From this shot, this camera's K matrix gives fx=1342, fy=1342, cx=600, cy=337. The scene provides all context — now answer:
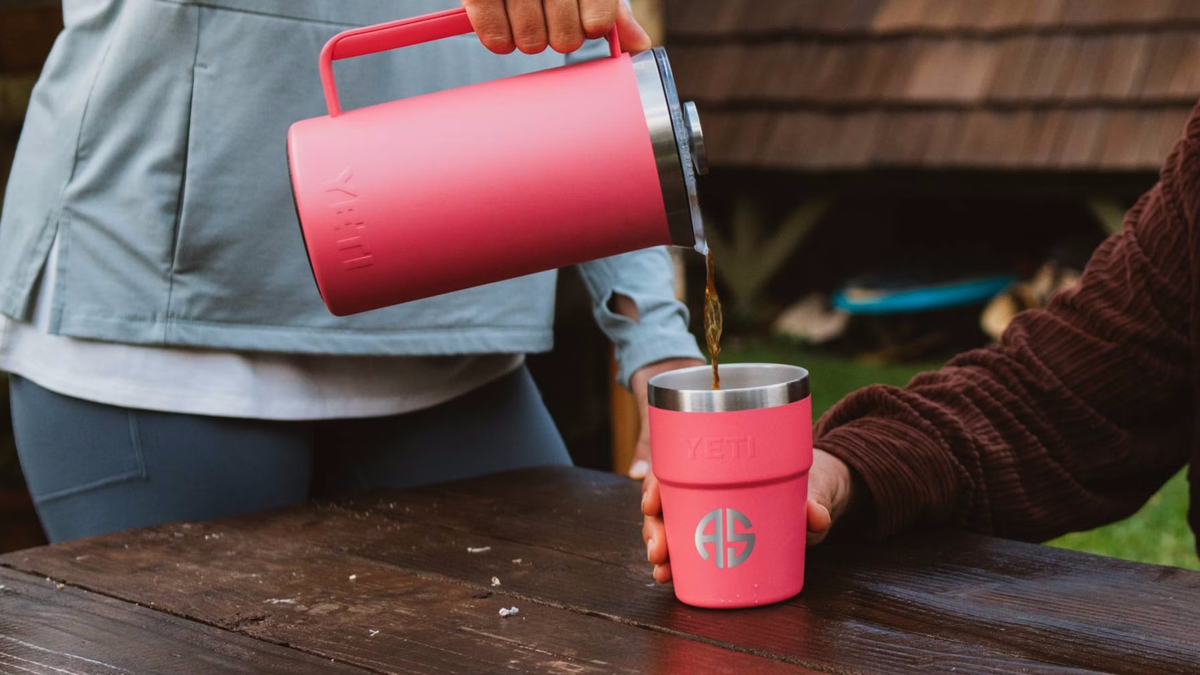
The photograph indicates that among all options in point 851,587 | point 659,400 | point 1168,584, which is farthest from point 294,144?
point 1168,584

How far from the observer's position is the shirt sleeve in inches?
56.6

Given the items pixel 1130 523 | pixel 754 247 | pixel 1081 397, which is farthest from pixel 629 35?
pixel 754 247

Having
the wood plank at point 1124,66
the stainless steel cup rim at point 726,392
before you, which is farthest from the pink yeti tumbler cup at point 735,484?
the wood plank at point 1124,66

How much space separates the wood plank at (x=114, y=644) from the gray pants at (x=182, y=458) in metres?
0.22

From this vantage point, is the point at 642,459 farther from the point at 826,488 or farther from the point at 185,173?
the point at 185,173

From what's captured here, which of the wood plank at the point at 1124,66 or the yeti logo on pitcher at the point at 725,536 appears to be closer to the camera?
the yeti logo on pitcher at the point at 725,536

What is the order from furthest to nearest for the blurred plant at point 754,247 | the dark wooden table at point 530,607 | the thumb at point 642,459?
the blurred plant at point 754,247, the thumb at point 642,459, the dark wooden table at point 530,607

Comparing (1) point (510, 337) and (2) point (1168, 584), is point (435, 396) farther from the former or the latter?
(2) point (1168, 584)

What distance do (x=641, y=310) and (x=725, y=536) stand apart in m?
0.51

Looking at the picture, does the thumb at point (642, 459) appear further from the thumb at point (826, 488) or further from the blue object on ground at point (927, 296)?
the blue object on ground at point (927, 296)

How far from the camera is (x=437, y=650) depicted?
940 millimetres

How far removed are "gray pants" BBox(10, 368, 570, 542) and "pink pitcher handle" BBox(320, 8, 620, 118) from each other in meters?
0.47

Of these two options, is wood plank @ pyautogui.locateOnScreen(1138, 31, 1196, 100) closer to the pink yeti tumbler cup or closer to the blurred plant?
the blurred plant

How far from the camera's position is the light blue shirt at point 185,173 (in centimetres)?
127
